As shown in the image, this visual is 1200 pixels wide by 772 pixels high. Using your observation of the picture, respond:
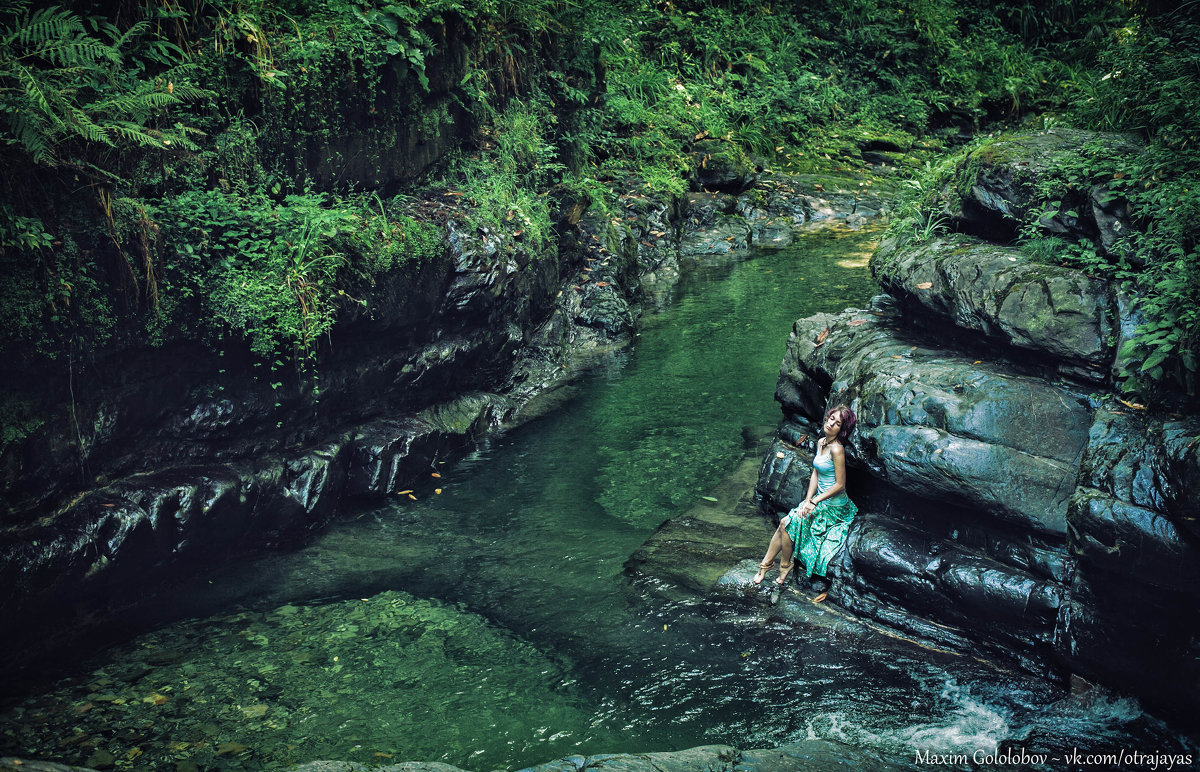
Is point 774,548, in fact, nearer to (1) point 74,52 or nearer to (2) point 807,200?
(1) point 74,52

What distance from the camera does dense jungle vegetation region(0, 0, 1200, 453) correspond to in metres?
5.61

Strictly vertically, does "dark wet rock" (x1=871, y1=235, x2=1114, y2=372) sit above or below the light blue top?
above

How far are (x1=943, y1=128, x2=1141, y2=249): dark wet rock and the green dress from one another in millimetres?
2583

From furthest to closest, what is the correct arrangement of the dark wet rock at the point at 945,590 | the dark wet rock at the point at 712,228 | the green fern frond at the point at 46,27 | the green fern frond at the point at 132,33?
the dark wet rock at the point at 712,228 → the green fern frond at the point at 132,33 → the green fern frond at the point at 46,27 → the dark wet rock at the point at 945,590

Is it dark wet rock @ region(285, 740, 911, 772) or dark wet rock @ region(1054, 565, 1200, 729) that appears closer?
dark wet rock @ region(285, 740, 911, 772)

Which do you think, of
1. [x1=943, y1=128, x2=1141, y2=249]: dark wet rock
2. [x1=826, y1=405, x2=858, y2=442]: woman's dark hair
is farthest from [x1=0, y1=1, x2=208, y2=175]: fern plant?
[x1=943, y1=128, x2=1141, y2=249]: dark wet rock

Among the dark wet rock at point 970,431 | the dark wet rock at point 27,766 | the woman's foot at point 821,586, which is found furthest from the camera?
the woman's foot at point 821,586

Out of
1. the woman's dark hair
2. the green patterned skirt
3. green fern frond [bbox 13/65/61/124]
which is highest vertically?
green fern frond [bbox 13/65/61/124]

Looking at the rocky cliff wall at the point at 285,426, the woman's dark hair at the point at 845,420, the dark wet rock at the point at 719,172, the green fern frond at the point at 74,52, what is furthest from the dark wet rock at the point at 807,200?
the green fern frond at the point at 74,52

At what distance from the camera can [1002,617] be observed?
17.2 ft

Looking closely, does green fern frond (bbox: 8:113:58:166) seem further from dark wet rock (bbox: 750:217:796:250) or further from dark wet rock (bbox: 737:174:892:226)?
dark wet rock (bbox: 737:174:892:226)

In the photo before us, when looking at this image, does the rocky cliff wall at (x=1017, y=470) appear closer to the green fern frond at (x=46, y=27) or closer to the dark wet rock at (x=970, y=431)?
the dark wet rock at (x=970, y=431)

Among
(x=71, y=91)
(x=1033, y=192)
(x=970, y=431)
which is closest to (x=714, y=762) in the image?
(x=970, y=431)

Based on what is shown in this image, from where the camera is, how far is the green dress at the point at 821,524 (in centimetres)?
623
